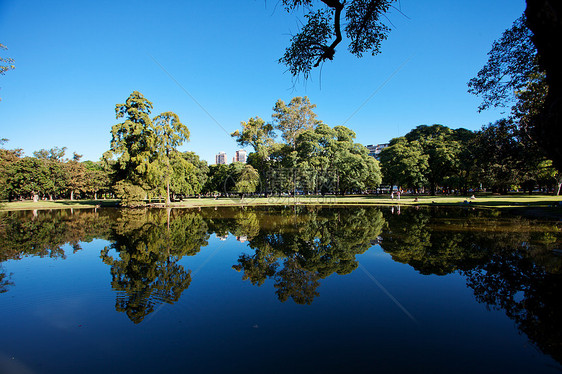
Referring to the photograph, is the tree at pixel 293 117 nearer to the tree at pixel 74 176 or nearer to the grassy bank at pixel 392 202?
the grassy bank at pixel 392 202

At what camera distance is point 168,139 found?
33719 millimetres

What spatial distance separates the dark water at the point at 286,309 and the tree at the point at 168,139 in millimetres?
24090

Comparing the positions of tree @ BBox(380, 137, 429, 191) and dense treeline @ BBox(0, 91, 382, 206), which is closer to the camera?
dense treeline @ BBox(0, 91, 382, 206)

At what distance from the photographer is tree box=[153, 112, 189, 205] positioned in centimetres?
3272

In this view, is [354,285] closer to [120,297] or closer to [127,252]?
[120,297]

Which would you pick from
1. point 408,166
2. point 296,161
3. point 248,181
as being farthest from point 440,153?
point 248,181

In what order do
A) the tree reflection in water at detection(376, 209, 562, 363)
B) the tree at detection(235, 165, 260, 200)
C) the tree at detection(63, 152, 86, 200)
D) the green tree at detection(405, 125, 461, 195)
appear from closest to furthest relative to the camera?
the tree reflection in water at detection(376, 209, 562, 363), the tree at detection(235, 165, 260, 200), the green tree at detection(405, 125, 461, 195), the tree at detection(63, 152, 86, 200)

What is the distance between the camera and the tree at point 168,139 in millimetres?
32719

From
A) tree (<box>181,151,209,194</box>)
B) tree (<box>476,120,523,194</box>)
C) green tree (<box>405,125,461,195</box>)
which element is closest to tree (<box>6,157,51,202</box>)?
tree (<box>181,151,209,194</box>)

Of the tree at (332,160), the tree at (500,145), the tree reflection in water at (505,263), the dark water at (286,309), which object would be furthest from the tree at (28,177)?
the tree at (500,145)

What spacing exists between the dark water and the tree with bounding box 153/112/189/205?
24090mm

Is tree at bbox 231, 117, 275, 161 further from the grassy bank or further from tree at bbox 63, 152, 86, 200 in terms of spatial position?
tree at bbox 63, 152, 86, 200

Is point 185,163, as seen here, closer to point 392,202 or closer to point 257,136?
point 257,136

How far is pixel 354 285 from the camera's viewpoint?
592 centimetres
